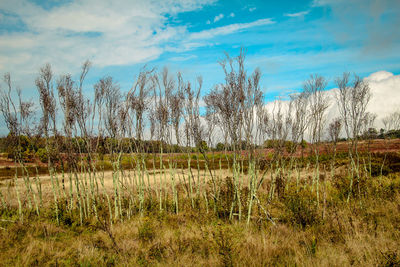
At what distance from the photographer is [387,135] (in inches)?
517

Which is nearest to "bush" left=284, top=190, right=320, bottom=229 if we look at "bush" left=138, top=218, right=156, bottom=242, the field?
the field

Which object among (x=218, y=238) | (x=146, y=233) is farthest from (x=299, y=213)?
(x=146, y=233)

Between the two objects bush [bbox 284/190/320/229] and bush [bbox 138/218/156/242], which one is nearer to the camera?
bush [bbox 138/218/156/242]

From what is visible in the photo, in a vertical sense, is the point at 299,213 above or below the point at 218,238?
below

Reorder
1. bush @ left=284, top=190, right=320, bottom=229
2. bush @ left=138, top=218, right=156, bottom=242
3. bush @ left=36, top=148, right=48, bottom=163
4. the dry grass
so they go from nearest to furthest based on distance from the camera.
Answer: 1. the dry grass
2. bush @ left=138, top=218, right=156, bottom=242
3. bush @ left=284, top=190, right=320, bottom=229
4. bush @ left=36, top=148, right=48, bottom=163

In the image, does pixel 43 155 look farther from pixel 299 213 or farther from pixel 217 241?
pixel 299 213

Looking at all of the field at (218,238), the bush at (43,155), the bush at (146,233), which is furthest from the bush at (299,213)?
the bush at (43,155)

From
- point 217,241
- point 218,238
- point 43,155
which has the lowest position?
point 218,238

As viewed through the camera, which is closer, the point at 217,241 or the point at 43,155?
the point at 217,241

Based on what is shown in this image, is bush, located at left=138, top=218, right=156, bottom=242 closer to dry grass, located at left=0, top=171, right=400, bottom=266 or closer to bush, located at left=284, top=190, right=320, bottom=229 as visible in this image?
dry grass, located at left=0, top=171, right=400, bottom=266

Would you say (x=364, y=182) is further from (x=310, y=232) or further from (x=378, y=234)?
(x=310, y=232)

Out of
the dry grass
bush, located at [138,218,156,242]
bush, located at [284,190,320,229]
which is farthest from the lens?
bush, located at [284,190,320,229]

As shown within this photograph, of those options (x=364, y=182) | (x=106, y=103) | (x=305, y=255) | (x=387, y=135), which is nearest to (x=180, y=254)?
(x=305, y=255)

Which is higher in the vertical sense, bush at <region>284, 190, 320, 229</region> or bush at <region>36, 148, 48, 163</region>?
bush at <region>36, 148, 48, 163</region>
